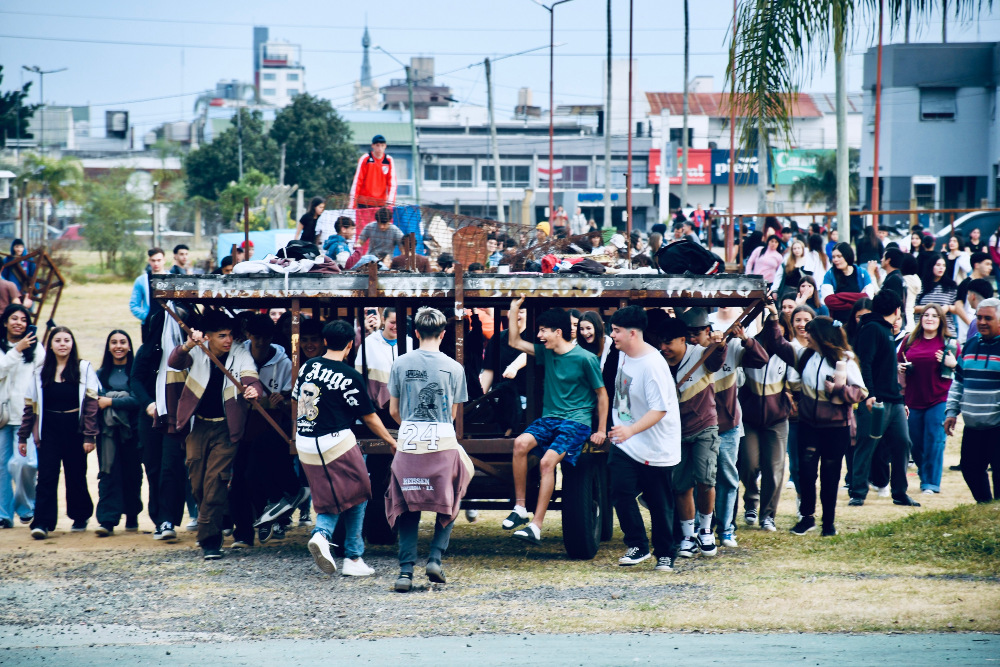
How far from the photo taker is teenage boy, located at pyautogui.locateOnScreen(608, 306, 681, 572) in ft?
25.7

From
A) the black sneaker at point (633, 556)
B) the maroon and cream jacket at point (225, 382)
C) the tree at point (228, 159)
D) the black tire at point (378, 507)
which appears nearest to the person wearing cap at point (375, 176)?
the maroon and cream jacket at point (225, 382)

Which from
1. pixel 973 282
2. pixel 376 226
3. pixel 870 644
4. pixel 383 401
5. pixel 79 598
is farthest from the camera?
pixel 376 226

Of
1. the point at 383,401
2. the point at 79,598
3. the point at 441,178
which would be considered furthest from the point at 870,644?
the point at 441,178

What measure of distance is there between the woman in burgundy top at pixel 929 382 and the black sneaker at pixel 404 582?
5637 millimetres

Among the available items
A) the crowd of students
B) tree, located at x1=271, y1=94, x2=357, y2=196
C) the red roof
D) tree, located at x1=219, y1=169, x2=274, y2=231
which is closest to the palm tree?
the crowd of students

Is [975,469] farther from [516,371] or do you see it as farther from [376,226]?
[376,226]

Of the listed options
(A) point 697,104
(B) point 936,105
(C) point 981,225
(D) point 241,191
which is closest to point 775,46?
(C) point 981,225

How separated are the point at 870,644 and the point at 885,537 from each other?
2.82m

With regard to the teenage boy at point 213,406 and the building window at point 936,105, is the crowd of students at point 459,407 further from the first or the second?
the building window at point 936,105

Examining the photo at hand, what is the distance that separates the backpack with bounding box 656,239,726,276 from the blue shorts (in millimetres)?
1367

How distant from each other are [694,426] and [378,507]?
243 centimetres

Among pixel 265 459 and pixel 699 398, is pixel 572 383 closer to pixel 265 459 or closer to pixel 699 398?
pixel 699 398

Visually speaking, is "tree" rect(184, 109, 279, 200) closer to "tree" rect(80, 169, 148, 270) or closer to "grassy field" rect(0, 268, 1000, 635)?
"tree" rect(80, 169, 148, 270)

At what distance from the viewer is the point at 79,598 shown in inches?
292
